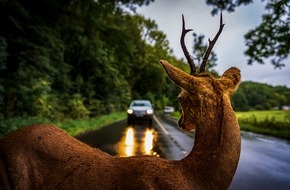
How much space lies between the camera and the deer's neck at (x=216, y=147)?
1703 millimetres

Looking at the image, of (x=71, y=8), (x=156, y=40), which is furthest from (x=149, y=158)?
(x=156, y=40)

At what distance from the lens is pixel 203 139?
1.80 m

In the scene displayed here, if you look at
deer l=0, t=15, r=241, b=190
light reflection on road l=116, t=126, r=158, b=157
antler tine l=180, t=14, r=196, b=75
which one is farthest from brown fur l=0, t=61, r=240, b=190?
light reflection on road l=116, t=126, r=158, b=157

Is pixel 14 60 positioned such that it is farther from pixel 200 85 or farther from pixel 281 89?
pixel 281 89

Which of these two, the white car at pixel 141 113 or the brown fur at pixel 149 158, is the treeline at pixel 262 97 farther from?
the brown fur at pixel 149 158

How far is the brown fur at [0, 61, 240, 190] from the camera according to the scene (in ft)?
5.58

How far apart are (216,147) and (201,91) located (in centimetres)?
33

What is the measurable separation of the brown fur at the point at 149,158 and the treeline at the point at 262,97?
61759 mm

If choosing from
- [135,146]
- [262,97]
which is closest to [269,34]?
[135,146]

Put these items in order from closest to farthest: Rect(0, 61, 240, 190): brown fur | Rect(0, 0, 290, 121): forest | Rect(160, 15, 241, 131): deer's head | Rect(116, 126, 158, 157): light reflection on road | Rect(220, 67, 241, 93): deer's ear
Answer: Rect(0, 61, 240, 190): brown fur → Rect(160, 15, 241, 131): deer's head → Rect(220, 67, 241, 93): deer's ear → Rect(116, 126, 158, 157): light reflection on road → Rect(0, 0, 290, 121): forest

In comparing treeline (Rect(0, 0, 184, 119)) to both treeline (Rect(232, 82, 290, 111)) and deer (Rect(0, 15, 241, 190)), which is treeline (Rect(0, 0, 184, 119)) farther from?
treeline (Rect(232, 82, 290, 111))

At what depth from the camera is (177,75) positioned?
178cm

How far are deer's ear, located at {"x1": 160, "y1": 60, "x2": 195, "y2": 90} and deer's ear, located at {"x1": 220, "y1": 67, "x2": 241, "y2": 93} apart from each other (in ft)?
0.82

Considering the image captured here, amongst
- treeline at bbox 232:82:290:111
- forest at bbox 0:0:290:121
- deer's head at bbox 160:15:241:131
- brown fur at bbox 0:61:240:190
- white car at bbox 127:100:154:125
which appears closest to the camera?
brown fur at bbox 0:61:240:190
